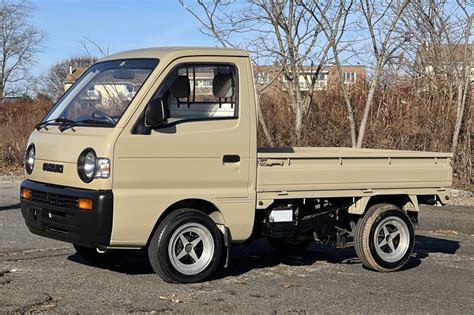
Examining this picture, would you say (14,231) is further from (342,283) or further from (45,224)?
(342,283)

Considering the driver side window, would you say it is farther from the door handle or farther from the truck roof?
the door handle

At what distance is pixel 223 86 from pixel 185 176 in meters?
1.13

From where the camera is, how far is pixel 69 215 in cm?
644

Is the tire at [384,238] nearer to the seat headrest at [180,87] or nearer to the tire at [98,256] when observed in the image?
the seat headrest at [180,87]

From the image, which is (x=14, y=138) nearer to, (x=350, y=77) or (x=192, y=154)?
(x=350, y=77)

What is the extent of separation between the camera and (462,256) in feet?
29.5

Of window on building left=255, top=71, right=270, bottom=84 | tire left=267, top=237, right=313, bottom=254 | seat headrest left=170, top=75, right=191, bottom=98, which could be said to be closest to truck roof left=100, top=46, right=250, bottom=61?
seat headrest left=170, top=75, right=191, bottom=98

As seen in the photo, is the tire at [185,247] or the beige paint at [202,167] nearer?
the beige paint at [202,167]

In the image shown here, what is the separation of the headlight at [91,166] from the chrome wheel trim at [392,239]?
10.8ft

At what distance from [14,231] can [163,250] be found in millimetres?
4173

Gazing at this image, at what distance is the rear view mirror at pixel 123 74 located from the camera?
7.06m

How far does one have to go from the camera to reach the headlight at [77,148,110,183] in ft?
20.6

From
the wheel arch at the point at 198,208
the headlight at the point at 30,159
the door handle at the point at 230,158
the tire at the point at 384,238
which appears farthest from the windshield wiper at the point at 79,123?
the tire at the point at 384,238

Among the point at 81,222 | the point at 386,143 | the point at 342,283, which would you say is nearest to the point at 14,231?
the point at 81,222
